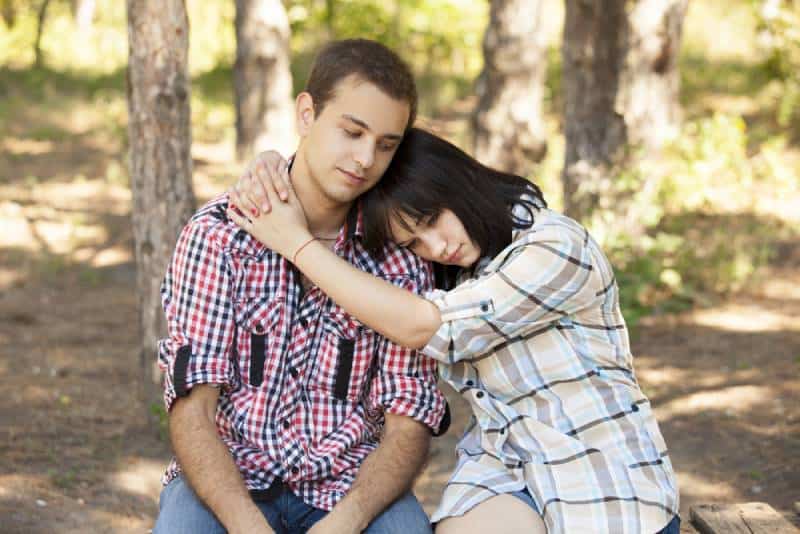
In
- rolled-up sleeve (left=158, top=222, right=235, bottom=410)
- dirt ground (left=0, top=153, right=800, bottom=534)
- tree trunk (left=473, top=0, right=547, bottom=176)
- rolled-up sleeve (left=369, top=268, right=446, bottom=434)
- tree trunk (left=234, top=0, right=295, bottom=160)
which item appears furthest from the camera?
tree trunk (left=234, top=0, right=295, bottom=160)

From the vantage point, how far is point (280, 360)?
9.87 ft

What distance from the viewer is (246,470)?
3.01 m

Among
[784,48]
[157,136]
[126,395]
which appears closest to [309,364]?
[157,136]

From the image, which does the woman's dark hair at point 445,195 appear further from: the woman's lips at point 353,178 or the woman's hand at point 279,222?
the woman's hand at point 279,222

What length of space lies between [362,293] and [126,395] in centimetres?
373

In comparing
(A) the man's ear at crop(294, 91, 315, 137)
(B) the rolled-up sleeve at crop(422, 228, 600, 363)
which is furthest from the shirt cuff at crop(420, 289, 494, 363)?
(A) the man's ear at crop(294, 91, 315, 137)

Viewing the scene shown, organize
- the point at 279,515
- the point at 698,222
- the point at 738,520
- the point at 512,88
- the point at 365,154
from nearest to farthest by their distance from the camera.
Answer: the point at 365,154
the point at 279,515
the point at 738,520
the point at 698,222
the point at 512,88

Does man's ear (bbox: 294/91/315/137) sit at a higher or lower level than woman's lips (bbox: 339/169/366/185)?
higher

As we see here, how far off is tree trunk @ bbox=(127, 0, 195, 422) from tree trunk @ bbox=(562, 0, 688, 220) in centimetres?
338

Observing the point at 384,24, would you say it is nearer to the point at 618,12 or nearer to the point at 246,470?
the point at 618,12

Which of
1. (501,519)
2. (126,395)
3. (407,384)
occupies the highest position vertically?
(407,384)

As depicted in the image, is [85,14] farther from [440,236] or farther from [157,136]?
[440,236]

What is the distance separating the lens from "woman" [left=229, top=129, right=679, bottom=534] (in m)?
2.81

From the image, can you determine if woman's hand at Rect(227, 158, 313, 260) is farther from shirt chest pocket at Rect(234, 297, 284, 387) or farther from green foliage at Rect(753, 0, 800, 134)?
green foliage at Rect(753, 0, 800, 134)
